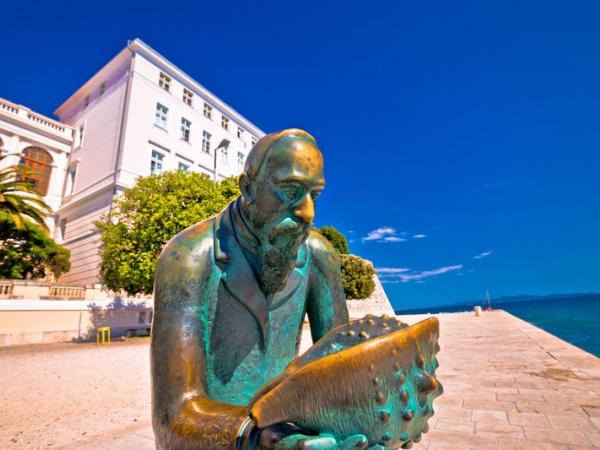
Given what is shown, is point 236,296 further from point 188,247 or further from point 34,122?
point 34,122

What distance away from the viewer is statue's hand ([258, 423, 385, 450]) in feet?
1.81

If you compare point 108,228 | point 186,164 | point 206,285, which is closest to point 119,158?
point 186,164

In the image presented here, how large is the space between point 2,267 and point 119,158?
31.5 feet

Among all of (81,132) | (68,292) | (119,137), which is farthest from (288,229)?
(81,132)

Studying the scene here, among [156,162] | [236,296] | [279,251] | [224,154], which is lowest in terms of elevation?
[236,296]

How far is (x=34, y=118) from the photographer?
27.9m

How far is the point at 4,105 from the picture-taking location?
26.0 meters

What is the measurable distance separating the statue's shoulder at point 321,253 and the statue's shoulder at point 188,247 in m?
0.37

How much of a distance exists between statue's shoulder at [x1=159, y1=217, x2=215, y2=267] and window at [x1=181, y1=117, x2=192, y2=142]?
31423mm

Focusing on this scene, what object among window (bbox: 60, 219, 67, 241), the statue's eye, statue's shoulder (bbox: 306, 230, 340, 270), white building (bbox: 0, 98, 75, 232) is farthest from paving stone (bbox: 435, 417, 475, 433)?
window (bbox: 60, 219, 67, 241)

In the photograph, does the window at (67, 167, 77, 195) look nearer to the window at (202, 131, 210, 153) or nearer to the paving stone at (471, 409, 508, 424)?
the window at (202, 131, 210, 153)

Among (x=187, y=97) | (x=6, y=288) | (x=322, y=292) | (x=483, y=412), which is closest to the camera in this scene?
(x=322, y=292)

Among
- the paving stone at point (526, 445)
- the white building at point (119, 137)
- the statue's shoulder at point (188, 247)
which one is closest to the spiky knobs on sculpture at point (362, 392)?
the statue's shoulder at point (188, 247)

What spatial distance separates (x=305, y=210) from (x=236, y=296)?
1.10 feet
